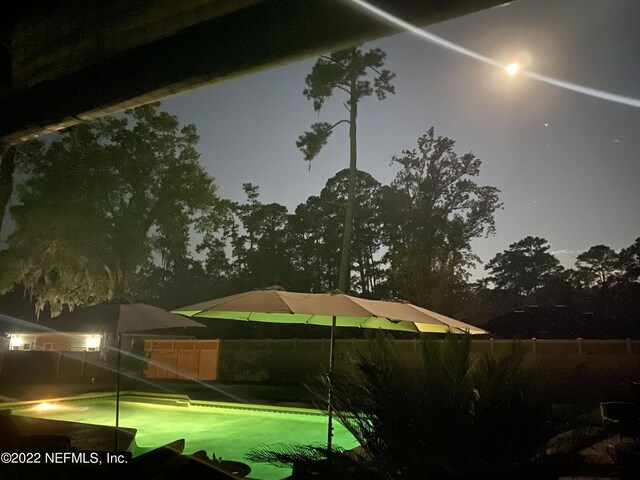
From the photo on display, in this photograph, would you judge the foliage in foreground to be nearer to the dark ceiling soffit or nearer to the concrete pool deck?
the dark ceiling soffit

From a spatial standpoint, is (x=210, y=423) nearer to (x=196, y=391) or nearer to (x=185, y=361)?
(x=196, y=391)

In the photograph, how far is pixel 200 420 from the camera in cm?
1205

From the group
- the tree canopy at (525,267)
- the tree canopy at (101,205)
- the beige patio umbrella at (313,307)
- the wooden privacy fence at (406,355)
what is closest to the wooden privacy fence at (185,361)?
the wooden privacy fence at (406,355)

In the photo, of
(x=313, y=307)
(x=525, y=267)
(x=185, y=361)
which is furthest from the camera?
(x=525, y=267)

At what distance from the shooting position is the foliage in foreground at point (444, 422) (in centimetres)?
174

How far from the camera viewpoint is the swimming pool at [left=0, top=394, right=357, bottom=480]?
984 cm

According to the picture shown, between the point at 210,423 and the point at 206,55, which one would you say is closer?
the point at 206,55

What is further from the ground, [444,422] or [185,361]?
[444,422]

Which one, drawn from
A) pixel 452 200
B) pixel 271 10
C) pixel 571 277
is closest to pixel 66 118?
pixel 271 10

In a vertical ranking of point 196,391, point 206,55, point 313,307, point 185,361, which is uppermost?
point 206,55

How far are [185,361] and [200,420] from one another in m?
8.98

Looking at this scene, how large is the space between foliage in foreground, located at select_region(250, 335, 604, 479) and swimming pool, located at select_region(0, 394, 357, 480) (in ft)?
24.6

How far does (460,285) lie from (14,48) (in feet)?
72.8

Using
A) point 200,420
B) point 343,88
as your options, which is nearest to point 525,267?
point 343,88
